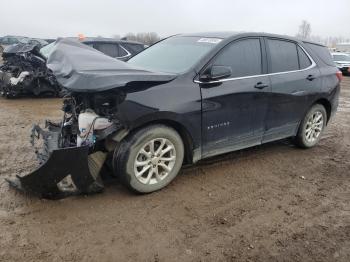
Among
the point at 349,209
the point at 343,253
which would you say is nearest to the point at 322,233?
the point at 343,253

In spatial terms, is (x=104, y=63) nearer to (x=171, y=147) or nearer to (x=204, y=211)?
(x=171, y=147)

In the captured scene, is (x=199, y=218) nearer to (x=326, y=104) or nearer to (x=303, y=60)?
(x=303, y=60)

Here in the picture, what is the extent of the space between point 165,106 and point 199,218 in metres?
1.19

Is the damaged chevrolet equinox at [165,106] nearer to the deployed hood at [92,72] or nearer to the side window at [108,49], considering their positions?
the deployed hood at [92,72]

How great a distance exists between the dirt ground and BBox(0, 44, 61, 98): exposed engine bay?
16.3 ft

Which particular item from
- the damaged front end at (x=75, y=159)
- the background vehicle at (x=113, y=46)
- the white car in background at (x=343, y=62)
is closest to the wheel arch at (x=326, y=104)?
the damaged front end at (x=75, y=159)

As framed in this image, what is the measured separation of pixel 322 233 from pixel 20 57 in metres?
8.79

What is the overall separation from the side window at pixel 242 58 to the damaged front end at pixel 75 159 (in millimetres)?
1588

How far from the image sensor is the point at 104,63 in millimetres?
3844

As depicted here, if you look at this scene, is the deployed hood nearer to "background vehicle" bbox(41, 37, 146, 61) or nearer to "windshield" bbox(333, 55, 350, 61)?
"background vehicle" bbox(41, 37, 146, 61)

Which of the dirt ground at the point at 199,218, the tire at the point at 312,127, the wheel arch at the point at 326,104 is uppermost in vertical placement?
the wheel arch at the point at 326,104

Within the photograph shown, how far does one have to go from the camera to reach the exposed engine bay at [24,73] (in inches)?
371

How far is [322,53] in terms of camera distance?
583 cm

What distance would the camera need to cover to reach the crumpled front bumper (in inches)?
131
